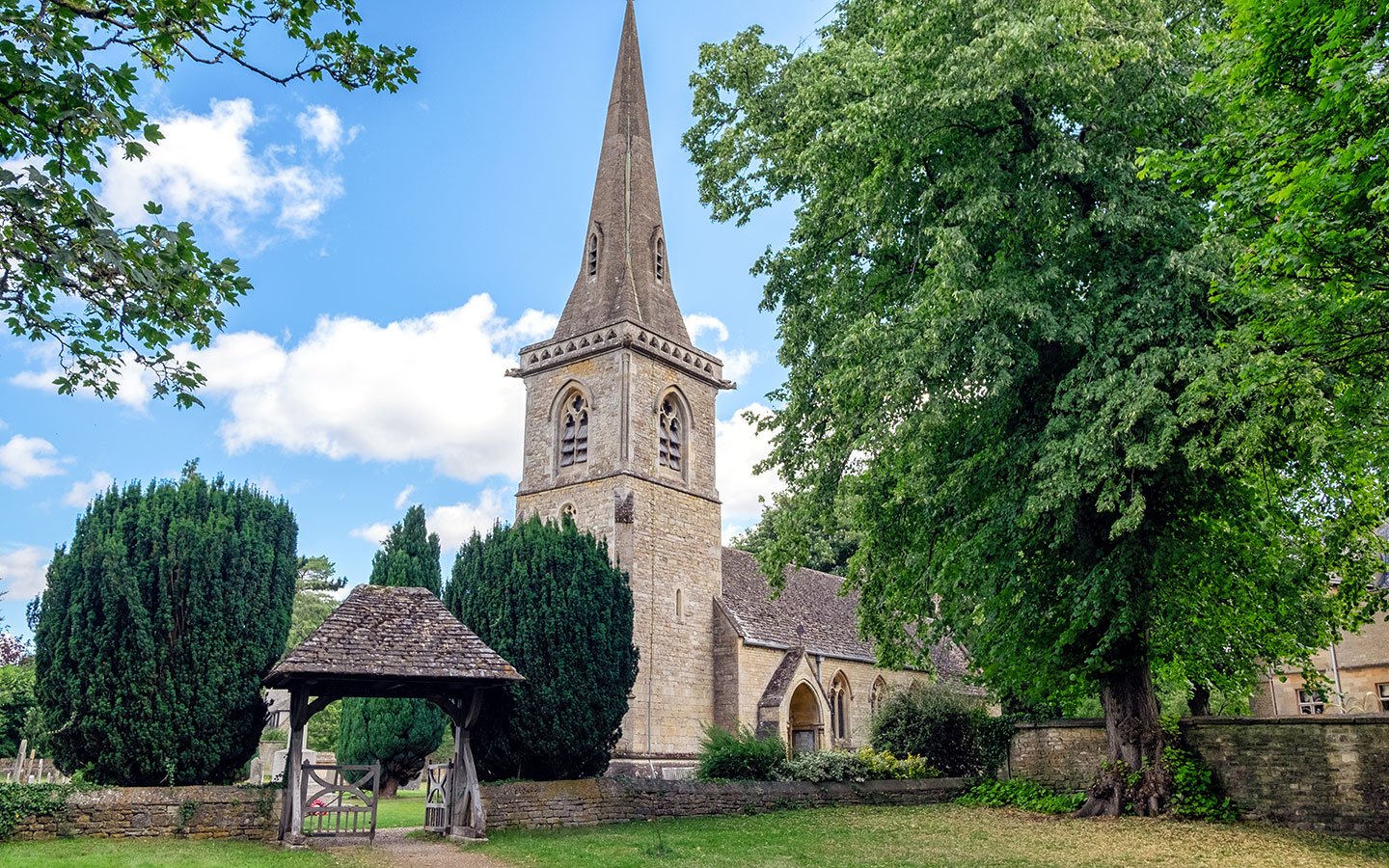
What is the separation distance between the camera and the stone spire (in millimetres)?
30188

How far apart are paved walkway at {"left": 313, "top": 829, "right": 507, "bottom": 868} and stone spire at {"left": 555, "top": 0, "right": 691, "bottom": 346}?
18.2 metres

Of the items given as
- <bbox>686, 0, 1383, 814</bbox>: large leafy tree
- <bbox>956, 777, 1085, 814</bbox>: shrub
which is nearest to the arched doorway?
<bbox>956, 777, 1085, 814</bbox>: shrub

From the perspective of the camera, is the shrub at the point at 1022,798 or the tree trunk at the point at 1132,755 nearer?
the tree trunk at the point at 1132,755

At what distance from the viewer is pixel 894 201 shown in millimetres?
13656

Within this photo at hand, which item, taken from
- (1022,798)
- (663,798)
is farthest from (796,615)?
(663,798)

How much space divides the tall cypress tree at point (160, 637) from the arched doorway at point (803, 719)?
732 inches

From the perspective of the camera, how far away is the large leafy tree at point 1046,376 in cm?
1141

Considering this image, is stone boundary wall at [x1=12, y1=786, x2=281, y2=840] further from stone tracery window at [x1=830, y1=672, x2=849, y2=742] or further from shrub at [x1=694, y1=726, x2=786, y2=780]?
stone tracery window at [x1=830, y1=672, x2=849, y2=742]

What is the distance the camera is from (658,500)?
1104 inches

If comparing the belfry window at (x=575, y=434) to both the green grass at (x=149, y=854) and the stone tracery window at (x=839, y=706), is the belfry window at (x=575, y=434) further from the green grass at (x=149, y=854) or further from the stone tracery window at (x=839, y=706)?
the green grass at (x=149, y=854)

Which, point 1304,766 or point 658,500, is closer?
point 1304,766

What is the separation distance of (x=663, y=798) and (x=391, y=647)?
5.32 m

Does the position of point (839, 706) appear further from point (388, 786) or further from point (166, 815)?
point (166, 815)

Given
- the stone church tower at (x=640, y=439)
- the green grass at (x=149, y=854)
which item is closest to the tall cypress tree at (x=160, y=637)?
the green grass at (x=149, y=854)
